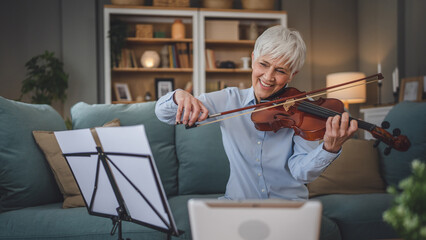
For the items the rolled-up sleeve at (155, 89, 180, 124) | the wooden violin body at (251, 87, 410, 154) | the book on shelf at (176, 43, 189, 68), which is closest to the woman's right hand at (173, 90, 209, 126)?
the rolled-up sleeve at (155, 89, 180, 124)

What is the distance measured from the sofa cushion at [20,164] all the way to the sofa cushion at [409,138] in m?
1.60

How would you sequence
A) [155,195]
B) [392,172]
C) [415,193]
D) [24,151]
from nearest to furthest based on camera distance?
[415,193]
[155,195]
[24,151]
[392,172]

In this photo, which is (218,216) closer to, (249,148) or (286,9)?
(249,148)

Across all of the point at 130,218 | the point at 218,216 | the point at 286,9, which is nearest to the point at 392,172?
the point at 130,218

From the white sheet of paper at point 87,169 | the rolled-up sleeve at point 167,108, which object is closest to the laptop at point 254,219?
the white sheet of paper at point 87,169

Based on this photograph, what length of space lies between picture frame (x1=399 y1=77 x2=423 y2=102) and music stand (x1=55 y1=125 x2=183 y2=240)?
3013 millimetres

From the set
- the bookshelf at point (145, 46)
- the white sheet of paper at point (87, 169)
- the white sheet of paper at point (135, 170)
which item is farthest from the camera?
the bookshelf at point (145, 46)

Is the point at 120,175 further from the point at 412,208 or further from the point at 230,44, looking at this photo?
the point at 230,44

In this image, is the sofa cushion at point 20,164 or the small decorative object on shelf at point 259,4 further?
the small decorative object on shelf at point 259,4

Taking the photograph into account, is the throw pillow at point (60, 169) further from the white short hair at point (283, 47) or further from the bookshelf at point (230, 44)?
the bookshelf at point (230, 44)

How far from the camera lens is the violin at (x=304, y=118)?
1.30 meters

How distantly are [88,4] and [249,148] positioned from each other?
11.3 ft

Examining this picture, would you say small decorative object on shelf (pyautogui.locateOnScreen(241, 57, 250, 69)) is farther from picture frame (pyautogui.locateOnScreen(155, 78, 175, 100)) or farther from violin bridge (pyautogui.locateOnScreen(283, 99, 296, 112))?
violin bridge (pyautogui.locateOnScreen(283, 99, 296, 112))

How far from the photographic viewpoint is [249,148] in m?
1.39
